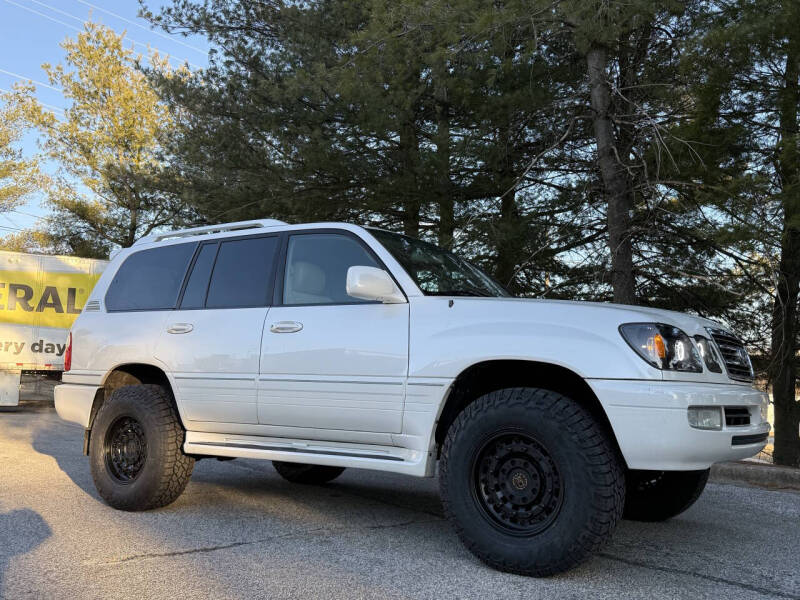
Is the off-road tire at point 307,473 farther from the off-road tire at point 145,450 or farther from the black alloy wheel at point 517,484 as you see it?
the black alloy wheel at point 517,484

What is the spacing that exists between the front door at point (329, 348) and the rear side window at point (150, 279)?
1052 millimetres

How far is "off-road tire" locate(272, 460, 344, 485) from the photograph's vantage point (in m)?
6.52

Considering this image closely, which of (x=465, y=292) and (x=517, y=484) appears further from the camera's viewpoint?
(x=465, y=292)

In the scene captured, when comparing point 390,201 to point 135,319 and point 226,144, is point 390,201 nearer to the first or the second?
point 226,144

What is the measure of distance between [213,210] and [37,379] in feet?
24.6

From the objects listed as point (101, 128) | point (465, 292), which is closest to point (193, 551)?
point (465, 292)

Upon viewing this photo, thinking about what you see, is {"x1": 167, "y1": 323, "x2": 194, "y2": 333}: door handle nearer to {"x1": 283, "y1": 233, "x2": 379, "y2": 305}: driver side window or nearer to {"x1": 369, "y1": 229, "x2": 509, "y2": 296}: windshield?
{"x1": 283, "y1": 233, "x2": 379, "y2": 305}: driver side window

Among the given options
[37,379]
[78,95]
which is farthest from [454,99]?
[78,95]

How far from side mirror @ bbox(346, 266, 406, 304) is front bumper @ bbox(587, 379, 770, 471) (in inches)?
51.1

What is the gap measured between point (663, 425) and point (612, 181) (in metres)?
6.86

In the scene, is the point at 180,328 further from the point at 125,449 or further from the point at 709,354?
the point at 709,354

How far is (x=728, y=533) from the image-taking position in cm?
495

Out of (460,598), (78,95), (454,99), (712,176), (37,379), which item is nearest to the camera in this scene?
(460,598)

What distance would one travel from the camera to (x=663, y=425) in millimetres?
3510
